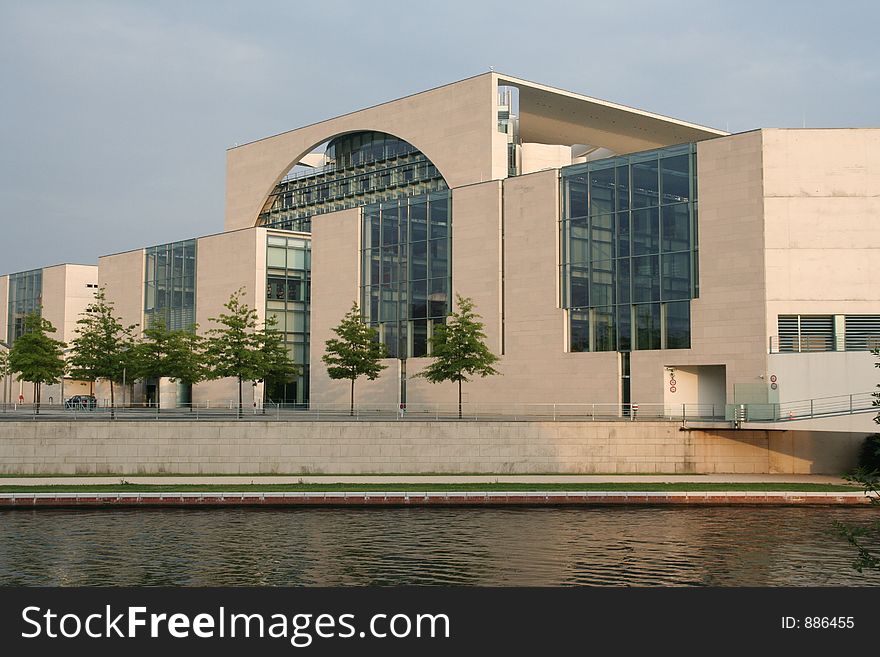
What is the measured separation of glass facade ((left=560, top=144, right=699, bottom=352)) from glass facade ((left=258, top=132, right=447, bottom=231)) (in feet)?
49.1

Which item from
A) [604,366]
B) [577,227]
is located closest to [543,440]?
[604,366]

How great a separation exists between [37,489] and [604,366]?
26.5 m

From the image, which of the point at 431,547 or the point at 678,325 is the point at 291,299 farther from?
the point at 431,547

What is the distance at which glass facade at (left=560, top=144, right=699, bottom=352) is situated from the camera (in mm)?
44469

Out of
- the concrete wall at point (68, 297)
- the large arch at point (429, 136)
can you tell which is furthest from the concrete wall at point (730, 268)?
the concrete wall at point (68, 297)

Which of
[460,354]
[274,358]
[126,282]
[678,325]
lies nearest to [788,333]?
[678,325]

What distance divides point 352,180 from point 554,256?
960 inches

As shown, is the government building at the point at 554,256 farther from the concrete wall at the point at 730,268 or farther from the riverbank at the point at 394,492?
the riverbank at the point at 394,492

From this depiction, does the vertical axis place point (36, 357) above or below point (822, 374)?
above

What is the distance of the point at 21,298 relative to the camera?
88.8 meters

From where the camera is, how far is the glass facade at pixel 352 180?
63.6m

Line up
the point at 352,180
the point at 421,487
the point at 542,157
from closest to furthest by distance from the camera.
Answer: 1. the point at 421,487
2. the point at 542,157
3. the point at 352,180

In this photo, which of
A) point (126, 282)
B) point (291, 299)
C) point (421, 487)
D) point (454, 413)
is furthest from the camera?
point (126, 282)
